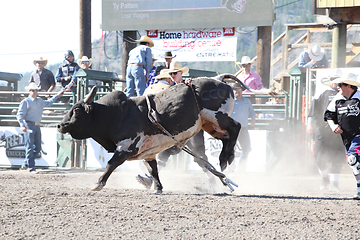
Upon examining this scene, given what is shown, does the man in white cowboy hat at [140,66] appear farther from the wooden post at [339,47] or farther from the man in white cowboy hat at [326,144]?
the wooden post at [339,47]

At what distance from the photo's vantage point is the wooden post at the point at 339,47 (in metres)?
10.7

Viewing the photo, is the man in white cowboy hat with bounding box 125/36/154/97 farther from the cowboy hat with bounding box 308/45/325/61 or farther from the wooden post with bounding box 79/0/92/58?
the wooden post with bounding box 79/0/92/58

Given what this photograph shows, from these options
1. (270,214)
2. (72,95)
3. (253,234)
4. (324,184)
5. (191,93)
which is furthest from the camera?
(72,95)

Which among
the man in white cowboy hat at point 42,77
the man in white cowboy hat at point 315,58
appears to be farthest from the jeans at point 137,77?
the man in white cowboy hat at point 315,58

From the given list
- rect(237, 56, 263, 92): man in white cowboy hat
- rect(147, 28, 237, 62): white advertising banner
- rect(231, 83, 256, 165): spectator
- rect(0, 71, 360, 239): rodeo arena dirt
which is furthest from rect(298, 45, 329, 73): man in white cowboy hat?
rect(0, 71, 360, 239): rodeo arena dirt

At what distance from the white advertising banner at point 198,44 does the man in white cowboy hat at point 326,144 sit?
4.88 metres

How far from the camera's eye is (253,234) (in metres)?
3.98

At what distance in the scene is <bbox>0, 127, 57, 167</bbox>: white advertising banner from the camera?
10.8 meters

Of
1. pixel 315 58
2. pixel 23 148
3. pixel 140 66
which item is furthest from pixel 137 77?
pixel 315 58

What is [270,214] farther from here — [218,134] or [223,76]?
[223,76]

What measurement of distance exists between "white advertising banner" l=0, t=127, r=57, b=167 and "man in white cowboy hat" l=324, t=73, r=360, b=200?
723 cm

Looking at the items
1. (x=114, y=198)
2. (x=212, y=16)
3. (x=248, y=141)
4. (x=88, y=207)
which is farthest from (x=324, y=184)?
(x=212, y=16)

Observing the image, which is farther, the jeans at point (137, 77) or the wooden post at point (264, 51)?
the wooden post at point (264, 51)

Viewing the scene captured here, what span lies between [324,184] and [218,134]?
2441mm
